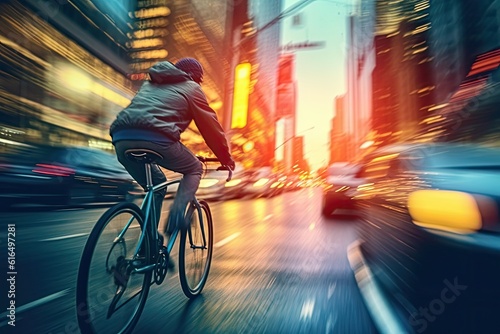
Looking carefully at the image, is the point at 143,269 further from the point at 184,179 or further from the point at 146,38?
the point at 146,38

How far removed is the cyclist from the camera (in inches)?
83.1

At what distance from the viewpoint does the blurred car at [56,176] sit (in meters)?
1.58

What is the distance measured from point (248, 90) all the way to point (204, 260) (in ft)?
4.13

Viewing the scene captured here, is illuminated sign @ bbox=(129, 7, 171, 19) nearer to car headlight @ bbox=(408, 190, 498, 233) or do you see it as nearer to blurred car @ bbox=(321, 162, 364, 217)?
car headlight @ bbox=(408, 190, 498, 233)

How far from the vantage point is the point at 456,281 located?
1.57 meters

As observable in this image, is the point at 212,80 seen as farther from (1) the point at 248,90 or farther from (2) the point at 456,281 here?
(2) the point at 456,281

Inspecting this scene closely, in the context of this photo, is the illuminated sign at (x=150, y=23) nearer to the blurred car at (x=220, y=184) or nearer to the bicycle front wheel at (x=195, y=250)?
the blurred car at (x=220, y=184)

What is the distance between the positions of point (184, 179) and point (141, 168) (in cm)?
29

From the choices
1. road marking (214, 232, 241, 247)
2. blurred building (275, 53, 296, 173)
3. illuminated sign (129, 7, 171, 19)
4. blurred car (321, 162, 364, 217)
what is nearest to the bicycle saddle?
illuminated sign (129, 7, 171, 19)

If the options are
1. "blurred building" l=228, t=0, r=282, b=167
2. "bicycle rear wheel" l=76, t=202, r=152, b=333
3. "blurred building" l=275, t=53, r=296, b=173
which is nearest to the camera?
"bicycle rear wheel" l=76, t=202, r=152, b=333

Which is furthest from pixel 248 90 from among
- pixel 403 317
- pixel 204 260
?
pixel 403 317

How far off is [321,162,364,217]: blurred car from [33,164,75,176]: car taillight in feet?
18.5

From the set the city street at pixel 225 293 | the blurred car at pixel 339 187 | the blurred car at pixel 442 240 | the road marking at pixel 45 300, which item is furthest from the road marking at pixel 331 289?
the blurred car at pixel 339 187

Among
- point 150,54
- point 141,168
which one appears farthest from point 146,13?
point 141,168
